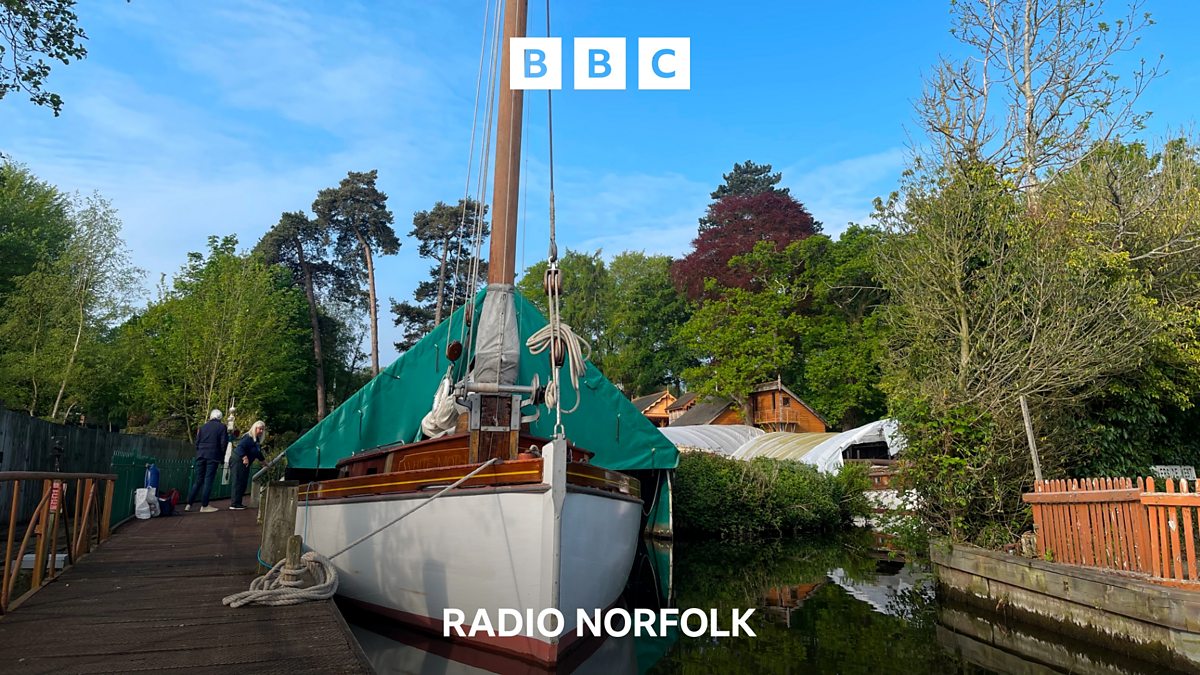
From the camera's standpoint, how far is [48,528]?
607cm

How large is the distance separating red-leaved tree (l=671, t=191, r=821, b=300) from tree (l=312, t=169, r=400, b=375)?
1701 cm

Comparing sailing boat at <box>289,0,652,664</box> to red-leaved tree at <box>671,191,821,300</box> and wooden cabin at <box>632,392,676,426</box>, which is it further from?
wooden cabin at <box>632,392,676,426</box>

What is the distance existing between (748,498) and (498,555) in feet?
45.0

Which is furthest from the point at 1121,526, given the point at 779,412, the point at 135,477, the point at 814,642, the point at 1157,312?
the point at 779,412

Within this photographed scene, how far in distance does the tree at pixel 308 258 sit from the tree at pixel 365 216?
3.77ft

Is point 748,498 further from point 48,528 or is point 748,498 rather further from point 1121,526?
point 48,528

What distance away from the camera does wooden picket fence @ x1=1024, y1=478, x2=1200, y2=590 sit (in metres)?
6.79

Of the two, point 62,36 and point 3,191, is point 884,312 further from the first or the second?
point 3,191

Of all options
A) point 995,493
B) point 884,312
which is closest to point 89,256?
point 884,312

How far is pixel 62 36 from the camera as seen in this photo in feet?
28.6

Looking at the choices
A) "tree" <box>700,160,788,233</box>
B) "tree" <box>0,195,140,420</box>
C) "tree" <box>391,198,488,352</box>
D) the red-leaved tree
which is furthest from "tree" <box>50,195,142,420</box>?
"tree" <box>700,160,788,233</box>

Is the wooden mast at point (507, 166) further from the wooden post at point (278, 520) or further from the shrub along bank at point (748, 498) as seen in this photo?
the shrub along bank at point (748, 498)

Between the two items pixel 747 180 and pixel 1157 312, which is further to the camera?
pixel 747 180

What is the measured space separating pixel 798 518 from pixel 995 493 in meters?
10.5
